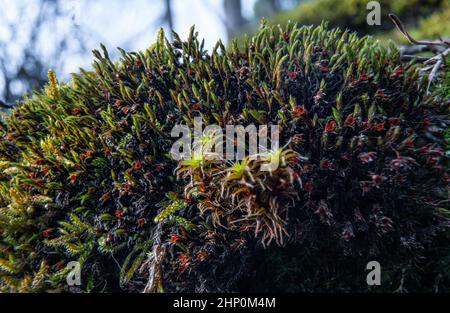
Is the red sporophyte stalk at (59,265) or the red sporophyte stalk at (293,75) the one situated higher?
Result: the red sporophyte stalk at (293,75)

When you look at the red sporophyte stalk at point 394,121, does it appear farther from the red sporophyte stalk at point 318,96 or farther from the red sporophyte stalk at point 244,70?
the red sporophyte stalk at point 244,70

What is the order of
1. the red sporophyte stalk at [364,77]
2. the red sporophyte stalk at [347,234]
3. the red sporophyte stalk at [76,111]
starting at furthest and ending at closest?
the red sporophyte stalk at [76,111] → the red sporophyte stalk at [364,77] → the red sporophyte stalk at [347,234]

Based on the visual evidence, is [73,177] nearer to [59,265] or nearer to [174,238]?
[59,265]

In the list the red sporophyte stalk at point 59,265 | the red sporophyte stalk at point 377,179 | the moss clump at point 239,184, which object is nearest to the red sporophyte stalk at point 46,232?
the moss clump at point 239,184

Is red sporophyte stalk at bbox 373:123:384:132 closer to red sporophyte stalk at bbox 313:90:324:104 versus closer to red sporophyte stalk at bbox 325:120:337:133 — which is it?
red sporophyte stalk at bbox 325:120:337:133

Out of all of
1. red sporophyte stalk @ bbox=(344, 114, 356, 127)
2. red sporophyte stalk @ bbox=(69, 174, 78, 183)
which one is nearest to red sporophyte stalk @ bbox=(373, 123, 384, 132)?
red sporophyte stalk @ bbox=(344, 114, 356, 127)

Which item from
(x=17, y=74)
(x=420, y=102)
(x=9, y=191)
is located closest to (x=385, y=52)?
(x=420, y=102)

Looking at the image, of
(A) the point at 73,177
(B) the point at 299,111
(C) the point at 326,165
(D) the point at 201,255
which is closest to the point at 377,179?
(C) the point at 326,165

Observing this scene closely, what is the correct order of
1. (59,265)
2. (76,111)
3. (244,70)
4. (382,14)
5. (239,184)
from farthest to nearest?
(382,14) → (76,111) → (244,70) → (59,265) → (239,184)

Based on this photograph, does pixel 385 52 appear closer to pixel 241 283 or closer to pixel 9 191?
pixel 241 283
